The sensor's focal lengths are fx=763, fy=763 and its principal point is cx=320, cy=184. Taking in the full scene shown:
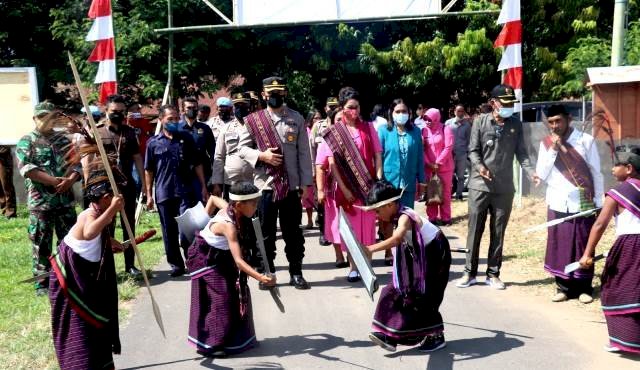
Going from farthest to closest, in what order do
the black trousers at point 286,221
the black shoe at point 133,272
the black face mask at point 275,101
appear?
the black shoe at point 133,272 → the black trousers at point 286,221 → the black face mask at point 275,101

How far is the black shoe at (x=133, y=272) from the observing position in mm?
8289

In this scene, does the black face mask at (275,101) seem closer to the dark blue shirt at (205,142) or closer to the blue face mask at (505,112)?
the dark blue shirt at (205,142)

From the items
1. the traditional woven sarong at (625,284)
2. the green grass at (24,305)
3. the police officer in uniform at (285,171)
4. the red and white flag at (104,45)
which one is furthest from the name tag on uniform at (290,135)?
the red and white flag at (104,45)

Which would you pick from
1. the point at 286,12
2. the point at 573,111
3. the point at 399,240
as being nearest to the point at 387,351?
the point at 399,240

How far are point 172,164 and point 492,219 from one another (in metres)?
3.47

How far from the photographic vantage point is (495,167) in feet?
24.5

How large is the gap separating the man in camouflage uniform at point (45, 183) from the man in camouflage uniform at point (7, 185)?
642 centimetres

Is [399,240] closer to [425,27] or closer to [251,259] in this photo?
[251,259]

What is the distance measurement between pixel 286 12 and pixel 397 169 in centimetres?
471

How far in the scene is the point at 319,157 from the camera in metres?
8.07

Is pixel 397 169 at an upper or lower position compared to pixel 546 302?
upper

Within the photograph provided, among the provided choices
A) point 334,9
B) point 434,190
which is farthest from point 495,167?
point 334,9

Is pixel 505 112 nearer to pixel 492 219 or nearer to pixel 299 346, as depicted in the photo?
pixel 492 219

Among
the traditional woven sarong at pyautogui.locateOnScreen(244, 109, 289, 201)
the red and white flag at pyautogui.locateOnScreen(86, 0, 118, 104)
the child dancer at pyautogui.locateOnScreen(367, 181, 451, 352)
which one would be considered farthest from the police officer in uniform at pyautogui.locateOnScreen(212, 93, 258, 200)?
the red and white flag at pyautogui.locateOnScreen(86, 0, 118, 104)
